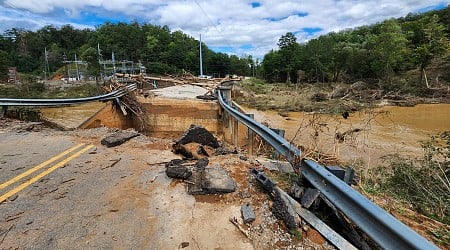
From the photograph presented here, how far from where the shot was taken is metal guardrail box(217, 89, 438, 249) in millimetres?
1671

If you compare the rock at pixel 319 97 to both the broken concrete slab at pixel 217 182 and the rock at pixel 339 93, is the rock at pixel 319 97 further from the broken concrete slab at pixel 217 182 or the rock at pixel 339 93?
the broken concrete slab at pixel 217 182

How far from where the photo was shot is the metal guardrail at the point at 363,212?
5.48 ft

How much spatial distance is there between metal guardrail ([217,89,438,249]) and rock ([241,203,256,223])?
67cm

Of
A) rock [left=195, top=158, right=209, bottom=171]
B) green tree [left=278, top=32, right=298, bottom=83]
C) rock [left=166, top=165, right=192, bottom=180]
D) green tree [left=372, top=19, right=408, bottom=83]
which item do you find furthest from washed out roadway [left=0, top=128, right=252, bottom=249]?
green tree [left=278, top=32, right=298, bottom=83]

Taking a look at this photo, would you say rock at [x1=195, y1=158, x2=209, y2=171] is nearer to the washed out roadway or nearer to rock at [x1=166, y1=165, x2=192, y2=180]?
rock at [x1=166, y1=165, x2=192, y2=180]

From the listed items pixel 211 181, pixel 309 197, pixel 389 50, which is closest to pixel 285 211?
pixel 309 197

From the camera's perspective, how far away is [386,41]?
4494 cm

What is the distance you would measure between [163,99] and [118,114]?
235 centimetres

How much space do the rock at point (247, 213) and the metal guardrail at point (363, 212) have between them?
0.67 meters

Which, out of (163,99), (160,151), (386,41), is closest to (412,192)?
(160,151)

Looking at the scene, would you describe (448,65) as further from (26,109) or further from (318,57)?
(26,109)

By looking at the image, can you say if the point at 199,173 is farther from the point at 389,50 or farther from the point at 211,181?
the point at 389,50

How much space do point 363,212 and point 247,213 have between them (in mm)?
1167

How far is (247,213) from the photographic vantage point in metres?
2.86
